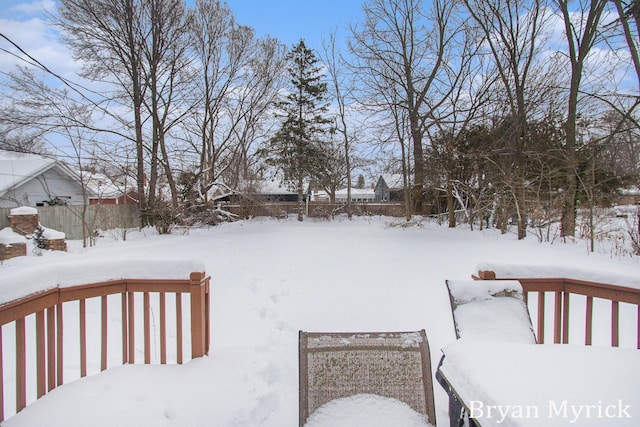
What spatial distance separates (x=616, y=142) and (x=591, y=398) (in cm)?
1046

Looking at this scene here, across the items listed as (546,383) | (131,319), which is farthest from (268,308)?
(546,383)

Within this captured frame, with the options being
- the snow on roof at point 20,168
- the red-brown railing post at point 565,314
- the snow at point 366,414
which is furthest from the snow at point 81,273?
the snow on roof at point 20,168

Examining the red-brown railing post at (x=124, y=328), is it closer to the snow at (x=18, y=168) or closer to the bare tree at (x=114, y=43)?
the bare tree at (x=114, y=43)

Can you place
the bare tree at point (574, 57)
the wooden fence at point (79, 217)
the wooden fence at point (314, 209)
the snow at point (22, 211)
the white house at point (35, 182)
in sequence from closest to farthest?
the bare tree at point (574, 57) → the snow at point (22, 211) → the wooden fence at point (79, 217) → the white house at point (35, 182) → the wooden fence at point (314, 209)

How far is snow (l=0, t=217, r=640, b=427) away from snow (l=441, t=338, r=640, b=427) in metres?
0.03

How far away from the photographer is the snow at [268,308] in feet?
6.44

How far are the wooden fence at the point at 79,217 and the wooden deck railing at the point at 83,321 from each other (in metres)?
10.6

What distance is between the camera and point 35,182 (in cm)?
1478

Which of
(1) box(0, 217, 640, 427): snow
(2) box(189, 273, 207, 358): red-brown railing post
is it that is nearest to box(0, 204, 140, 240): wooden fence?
(1) box(0, 217, 640, 427): snow

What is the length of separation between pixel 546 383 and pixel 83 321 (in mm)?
2497

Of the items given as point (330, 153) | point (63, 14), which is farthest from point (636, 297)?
point (330, 153)

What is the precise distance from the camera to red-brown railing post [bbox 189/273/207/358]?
2438 mm

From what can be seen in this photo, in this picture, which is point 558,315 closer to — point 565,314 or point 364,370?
point 565,314

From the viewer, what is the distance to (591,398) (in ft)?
3.13
